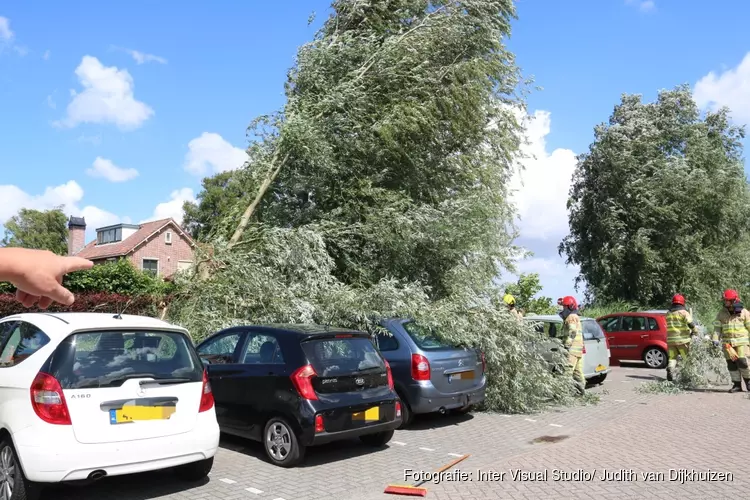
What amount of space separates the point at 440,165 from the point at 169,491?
9.92 m

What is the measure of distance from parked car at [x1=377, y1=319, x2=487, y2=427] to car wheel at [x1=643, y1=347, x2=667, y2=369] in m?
10.8

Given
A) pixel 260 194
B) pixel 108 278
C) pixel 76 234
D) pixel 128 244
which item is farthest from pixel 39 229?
pixel 260 194

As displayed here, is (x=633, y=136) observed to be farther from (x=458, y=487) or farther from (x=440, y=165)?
(x=458, y=487)

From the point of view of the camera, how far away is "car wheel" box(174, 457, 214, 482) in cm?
621

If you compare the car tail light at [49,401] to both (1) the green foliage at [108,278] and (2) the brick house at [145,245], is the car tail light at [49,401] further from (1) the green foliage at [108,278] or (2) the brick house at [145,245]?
(2) the brick house at [145,245]

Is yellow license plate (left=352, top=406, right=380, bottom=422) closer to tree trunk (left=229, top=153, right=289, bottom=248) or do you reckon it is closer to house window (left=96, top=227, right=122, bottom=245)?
tree trunk (left=229, top=153, right=289, bottom=248)

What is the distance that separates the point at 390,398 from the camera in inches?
297

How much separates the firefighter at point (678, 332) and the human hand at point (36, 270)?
14047 millimetres

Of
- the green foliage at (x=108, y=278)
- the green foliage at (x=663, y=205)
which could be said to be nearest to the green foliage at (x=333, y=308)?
the green foliage at (x=108, y=278)

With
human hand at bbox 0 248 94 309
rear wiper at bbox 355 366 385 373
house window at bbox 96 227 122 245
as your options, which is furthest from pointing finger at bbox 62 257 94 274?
house window at bbox 96 227 122 245

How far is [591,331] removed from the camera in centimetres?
1351

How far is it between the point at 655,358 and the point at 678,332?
201 inches

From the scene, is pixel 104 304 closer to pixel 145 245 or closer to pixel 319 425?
pixel 319 425

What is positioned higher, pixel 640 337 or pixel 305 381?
pixel 305 381
